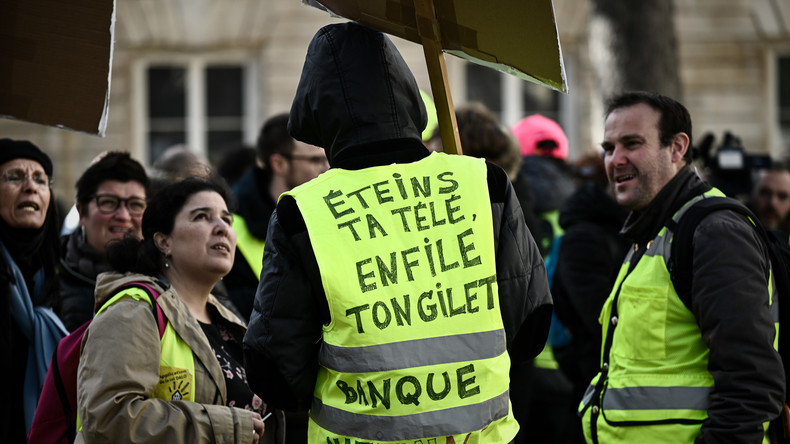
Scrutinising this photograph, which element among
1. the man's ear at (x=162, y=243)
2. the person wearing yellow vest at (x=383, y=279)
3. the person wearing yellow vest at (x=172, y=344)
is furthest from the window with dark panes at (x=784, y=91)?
the person wearing yellow vest at (x=383, y=279)

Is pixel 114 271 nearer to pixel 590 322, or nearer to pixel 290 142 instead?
pixel 290 142

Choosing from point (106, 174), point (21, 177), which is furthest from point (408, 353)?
point (106, 174)

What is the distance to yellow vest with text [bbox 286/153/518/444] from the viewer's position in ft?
8.10

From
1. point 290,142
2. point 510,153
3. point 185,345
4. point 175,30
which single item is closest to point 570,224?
point 510,153

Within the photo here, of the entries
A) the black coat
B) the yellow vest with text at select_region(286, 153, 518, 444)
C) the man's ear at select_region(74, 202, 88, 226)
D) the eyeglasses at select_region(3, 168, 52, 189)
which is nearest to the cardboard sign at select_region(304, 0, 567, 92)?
the yellow vest with text at select_region(286, 153, 518, 444)

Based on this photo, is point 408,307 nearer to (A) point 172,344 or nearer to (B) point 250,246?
(A) point 172,344

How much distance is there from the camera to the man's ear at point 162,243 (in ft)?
11.0

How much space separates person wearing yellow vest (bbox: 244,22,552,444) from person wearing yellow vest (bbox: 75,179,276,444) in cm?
46

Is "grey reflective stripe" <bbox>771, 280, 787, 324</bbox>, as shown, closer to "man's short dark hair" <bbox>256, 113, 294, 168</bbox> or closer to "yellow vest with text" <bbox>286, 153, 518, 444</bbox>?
"yellow vest with text" <bbox>286, 153, 518, 444</bbox>

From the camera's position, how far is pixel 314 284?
2.51 metres

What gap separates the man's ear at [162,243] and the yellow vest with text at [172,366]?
11.9 inches

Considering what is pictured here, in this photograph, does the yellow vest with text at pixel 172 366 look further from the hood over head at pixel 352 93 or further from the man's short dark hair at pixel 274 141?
the man's short dark hair at pixel 274 141

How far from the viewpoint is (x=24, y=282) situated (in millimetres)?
3688

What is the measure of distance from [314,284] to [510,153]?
7.97ft
